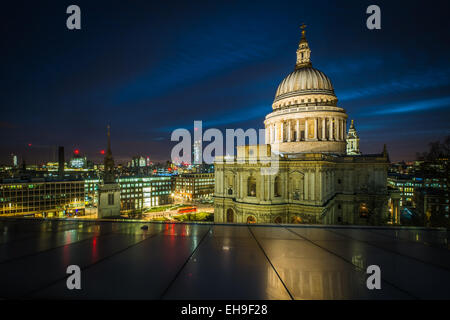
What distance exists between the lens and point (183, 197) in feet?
353

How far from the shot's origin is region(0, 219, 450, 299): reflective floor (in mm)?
3342

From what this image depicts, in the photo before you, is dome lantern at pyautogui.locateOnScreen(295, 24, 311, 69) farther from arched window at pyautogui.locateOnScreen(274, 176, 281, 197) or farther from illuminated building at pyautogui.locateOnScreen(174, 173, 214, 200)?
illuminated building at pyautogui.locateOnScreen(174, 173, 214, 200)

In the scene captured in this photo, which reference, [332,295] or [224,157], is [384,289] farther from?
[224,157]

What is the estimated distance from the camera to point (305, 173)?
30.0 m

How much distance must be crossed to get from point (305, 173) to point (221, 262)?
93.3 ft

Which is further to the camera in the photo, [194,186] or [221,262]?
[194,186]

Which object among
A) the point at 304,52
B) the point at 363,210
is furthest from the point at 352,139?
the point at 363,210

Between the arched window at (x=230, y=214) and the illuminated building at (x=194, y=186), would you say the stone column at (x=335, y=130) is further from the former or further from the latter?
the illuminated building at (x=194, y=186)

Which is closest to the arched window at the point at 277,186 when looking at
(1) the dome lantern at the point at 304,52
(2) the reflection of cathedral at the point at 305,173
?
(2) the reflection of cathedral at the point at 305,173

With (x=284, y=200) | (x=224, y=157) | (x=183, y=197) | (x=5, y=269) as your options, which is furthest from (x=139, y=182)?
(x=5, y=269)

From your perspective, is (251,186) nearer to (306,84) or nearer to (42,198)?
(306,84)

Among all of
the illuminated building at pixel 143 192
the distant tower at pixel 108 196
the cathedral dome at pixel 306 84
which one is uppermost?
the cathedral dome at pixel 306 84

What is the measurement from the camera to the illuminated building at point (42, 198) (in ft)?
186

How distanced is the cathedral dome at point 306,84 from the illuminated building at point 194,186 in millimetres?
73612
